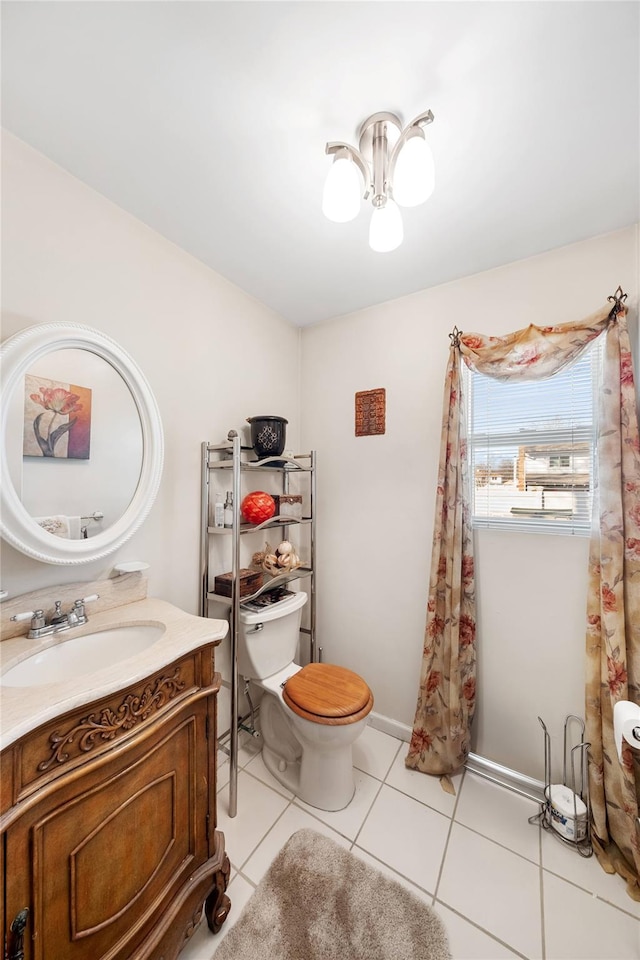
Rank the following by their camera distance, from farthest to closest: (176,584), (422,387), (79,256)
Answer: (422,387) < (176,584) < (79,256)

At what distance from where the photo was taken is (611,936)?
1039 mm

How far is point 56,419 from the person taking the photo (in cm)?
111

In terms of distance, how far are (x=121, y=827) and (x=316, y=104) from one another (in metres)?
1.92

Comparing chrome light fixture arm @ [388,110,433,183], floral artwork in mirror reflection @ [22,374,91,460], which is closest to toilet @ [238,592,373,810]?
floral artwork in mirror reflection @ [22,374,91,460]

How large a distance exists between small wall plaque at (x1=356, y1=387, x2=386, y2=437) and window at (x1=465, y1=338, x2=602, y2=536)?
46 cm

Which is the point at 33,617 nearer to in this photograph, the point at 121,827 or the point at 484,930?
the point at 121,827

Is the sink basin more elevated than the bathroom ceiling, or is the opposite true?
the bathroom ceiling

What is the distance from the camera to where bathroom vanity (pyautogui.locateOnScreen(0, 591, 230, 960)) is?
656 mm

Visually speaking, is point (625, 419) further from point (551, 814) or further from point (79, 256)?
point (79, 256)

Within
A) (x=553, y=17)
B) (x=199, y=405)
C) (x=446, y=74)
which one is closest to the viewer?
(x=553, y=17)

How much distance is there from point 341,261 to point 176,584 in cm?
167

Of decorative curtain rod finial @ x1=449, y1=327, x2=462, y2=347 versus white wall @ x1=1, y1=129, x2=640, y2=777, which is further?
decorative curtain rod finial @ x1=449, y1=327, x2=462, y2=347

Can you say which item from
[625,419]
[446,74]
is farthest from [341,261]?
[625,419]

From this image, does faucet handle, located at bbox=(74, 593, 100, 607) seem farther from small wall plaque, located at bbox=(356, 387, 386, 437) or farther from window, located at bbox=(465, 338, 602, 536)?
window, located at bbox=(465, 338, 602, 536)
